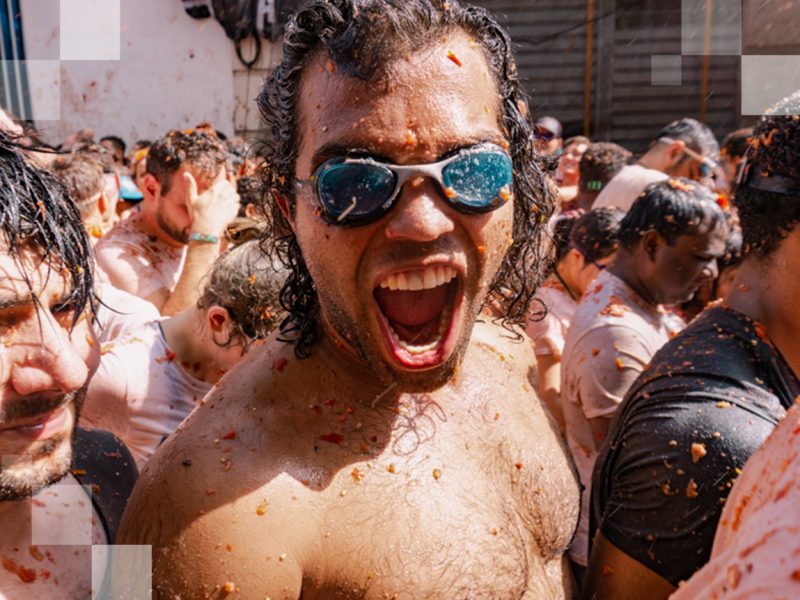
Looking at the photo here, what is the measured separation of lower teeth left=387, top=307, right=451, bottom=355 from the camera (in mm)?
1781

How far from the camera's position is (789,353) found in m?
2.12

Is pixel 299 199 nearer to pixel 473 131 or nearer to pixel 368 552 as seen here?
pixel 473 131

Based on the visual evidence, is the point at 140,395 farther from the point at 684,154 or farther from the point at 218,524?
the point at 684,154

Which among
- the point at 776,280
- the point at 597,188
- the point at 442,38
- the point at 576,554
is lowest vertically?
the point at 576,554

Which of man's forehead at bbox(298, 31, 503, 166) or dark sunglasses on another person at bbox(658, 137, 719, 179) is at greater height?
man's forehead at bbox(298, 31, 503, 166)

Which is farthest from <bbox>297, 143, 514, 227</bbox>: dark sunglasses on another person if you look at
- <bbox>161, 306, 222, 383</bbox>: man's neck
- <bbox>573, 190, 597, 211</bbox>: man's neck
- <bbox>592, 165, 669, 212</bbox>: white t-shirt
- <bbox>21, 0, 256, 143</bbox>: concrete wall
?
<bbox>21, 0, 256, 143</bbox>: concrete wall

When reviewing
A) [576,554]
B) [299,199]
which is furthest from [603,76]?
[299,199]

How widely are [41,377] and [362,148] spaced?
2.45 ft

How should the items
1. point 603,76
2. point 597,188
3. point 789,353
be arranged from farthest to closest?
point 603,76 < point 597,188 < point 789,353

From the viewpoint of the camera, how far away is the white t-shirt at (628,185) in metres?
5.78

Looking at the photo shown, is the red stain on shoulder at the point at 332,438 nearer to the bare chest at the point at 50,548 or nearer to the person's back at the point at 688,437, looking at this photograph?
the bare chest at the point at 50,548

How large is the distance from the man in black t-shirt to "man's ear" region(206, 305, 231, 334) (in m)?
1.45

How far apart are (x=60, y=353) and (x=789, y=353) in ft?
5.70

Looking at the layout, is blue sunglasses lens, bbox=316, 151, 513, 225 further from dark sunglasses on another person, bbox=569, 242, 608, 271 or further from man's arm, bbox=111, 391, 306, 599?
dark sunglasses on another person, bbox=569, 242, 608, 271
